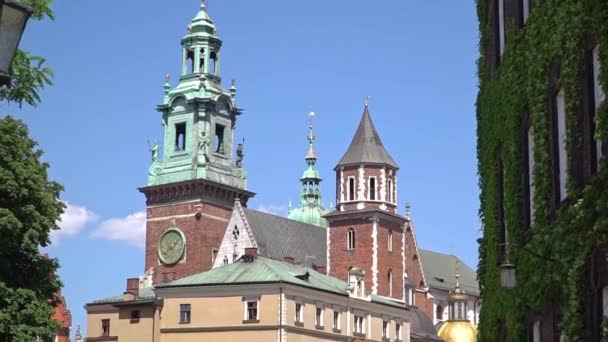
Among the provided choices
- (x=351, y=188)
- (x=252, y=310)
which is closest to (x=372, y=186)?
(x=351, y=188)

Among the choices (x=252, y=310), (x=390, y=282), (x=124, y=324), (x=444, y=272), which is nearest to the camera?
(x=252, y=310)

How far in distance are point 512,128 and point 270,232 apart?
286 ft

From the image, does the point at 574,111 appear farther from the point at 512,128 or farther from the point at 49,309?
the point at 49,309

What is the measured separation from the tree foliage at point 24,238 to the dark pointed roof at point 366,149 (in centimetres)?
6818

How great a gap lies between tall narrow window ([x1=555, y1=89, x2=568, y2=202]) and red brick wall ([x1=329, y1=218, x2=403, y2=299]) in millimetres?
85924

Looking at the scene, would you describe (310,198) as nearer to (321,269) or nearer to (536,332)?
(321,269)

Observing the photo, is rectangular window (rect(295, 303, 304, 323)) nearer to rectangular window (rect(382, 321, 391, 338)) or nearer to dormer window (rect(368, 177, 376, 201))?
rectangular window (rect(382, 321, 391, 338))

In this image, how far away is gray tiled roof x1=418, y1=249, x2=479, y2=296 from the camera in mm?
130625

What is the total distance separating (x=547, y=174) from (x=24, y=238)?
79.5 ft

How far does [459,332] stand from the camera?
72375mm

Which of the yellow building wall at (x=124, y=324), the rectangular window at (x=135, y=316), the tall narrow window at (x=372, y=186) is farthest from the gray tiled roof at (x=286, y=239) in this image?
the rectangular window at (x=135, y=316)

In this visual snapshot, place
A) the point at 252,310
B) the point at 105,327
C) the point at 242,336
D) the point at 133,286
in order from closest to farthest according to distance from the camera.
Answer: the point at 242,336
the point at 252,310
the point at 105,327
the point at 133,286

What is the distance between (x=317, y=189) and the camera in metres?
149

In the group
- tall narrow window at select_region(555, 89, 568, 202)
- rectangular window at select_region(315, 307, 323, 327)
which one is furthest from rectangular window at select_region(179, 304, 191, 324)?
tall narrow window at select_region(555, 89, 568, 202)
